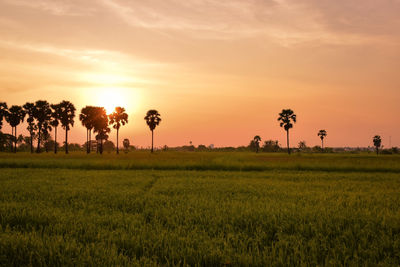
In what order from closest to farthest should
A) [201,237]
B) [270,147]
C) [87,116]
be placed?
[201,237] → [87,116] → [270,147]

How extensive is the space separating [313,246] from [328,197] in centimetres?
621

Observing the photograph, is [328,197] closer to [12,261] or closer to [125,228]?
[125,228]

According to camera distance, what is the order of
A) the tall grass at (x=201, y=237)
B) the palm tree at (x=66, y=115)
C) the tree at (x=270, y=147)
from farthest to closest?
the tree at (x=270, y=147)
the palm tree at (x=66, y=115)
the tall grass at (x=201, y=237)

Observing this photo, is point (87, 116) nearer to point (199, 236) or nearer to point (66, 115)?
point (66, 115)

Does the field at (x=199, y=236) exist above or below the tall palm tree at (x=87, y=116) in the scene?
below

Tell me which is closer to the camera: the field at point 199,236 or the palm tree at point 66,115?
the field at point 199,236

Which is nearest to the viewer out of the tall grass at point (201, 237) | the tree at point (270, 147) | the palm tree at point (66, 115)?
the tall grass at point (201, 237)

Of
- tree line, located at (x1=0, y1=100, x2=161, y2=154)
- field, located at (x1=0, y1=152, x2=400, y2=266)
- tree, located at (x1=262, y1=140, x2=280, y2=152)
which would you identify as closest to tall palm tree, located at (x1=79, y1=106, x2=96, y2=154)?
tree line, located at (x1=0, y1=100, x2=161, y2=154)

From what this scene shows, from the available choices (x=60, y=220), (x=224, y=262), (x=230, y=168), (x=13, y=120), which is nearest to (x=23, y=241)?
(x=60, y=220)

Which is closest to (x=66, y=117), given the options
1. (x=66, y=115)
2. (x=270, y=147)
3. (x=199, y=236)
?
(x=66, y=115)

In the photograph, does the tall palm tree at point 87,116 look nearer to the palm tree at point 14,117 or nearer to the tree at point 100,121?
the tree at point 100,121

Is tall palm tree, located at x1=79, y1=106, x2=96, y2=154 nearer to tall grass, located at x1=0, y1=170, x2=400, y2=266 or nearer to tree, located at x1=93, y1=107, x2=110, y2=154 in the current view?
tree, located at x1=93, y1=107, x2=110, y2=154

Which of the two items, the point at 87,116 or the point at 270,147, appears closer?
the point at 87,116

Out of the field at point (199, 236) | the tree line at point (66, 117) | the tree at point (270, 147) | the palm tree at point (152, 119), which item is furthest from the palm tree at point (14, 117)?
the tree at point (270, 147)
